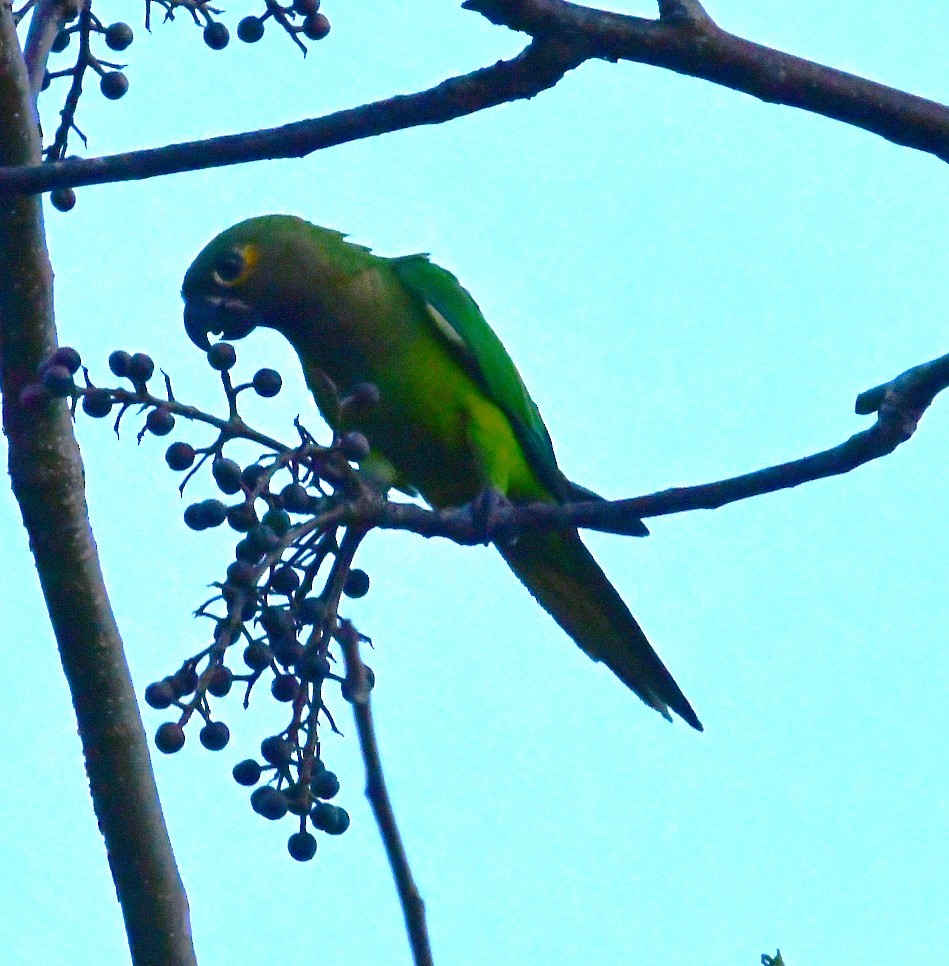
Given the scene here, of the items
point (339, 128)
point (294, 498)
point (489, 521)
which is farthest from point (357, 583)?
point (339, 128)

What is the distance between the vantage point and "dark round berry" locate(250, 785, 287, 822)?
6.85ft

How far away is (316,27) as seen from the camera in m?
3.24

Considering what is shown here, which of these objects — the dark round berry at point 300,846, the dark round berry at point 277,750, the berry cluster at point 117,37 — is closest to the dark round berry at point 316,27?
the berry cluster at point 117,37

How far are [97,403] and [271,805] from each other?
652mm

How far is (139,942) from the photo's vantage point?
206cm

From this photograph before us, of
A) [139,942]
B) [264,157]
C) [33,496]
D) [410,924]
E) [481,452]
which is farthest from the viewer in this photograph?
[481,452]

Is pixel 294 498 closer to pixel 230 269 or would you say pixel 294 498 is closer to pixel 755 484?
pixel 755 484

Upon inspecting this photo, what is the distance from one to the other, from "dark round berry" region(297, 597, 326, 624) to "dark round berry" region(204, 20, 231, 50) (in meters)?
1.66

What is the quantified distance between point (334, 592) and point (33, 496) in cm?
51

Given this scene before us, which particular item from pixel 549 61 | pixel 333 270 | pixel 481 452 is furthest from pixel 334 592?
pixel 333 270

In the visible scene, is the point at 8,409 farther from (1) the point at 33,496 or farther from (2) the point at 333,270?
(2) the point at 333,270

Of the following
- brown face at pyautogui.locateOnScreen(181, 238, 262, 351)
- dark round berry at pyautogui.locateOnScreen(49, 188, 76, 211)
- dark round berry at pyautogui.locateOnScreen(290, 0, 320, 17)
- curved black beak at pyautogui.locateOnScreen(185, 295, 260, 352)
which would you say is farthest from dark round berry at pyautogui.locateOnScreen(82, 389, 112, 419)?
brown face at pyautogui.locateOnScreen(181, 238, 262, 351)

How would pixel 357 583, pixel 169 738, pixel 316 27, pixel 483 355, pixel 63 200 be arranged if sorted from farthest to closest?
pixel 483 355 → pixel 316 27 → pixel 63 200 → pixel 357 583 → pixel 169 738

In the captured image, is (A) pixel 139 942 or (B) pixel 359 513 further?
(B) pixel 359 513
